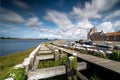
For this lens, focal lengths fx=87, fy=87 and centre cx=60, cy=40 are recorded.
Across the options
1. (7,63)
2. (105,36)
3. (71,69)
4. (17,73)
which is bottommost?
(7,63)

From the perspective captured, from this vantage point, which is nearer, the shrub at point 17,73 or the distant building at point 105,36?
the shrub at point 17,73

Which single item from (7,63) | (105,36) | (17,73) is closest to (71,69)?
(17,73)

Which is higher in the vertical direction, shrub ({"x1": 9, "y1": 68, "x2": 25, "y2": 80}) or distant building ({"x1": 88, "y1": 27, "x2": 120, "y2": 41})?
distant building ({"x1": 88, "y1": 27, "x2": 120, "y2": 41})

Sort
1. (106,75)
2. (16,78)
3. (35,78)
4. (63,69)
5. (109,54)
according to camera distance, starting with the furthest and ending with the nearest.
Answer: (109,54) < (106,75) < (63,69) < (35,78) < (16,78)

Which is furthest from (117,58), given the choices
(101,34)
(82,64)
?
(101,34)

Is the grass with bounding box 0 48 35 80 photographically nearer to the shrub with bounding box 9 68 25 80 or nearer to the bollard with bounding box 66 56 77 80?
the shrub with bounding box 9 68 25 80

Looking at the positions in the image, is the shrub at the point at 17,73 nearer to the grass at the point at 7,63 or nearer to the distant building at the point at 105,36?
the grass at the point at 7,63

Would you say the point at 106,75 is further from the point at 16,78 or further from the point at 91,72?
the point at 16,78

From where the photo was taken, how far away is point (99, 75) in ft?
21.5

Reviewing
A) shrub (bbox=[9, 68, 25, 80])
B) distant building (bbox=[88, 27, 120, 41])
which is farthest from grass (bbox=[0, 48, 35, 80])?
distant building (bbox=[88, 27, 120, 41])

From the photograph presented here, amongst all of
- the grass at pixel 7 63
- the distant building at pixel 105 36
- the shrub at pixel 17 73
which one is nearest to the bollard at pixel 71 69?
the shrub at pixel 17 73

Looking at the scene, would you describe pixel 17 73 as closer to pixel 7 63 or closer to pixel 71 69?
pixel 71 69

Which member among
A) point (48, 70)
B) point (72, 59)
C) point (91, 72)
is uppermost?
point (72, 59)

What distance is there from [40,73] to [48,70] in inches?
19.1
